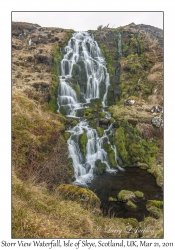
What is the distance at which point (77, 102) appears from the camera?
1711 cm

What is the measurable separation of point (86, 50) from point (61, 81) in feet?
23.3

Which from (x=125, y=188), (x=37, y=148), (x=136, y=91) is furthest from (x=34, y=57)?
(x=125, y=188)

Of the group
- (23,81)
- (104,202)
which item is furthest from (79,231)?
(23,81)

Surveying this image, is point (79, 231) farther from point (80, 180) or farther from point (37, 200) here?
point (80, 180)

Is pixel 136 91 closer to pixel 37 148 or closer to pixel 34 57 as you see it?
pixel 34 57

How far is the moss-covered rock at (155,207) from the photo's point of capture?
766 centimetres

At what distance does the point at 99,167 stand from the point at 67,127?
325cm

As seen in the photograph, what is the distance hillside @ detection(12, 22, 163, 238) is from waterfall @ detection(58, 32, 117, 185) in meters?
0.47

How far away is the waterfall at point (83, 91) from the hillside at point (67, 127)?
0.47m

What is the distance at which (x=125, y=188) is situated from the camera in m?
9.62

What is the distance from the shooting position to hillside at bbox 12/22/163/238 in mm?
5098

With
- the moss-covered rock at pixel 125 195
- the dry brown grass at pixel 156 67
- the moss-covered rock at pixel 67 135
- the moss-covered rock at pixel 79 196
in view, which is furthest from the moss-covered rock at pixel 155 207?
the dry brown grass at pixel 156 67

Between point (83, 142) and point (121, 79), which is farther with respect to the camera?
point (121, 79)

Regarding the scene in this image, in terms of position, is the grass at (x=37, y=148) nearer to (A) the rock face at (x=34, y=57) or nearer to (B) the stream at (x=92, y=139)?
(B) the stream at (x=92, y=139)
